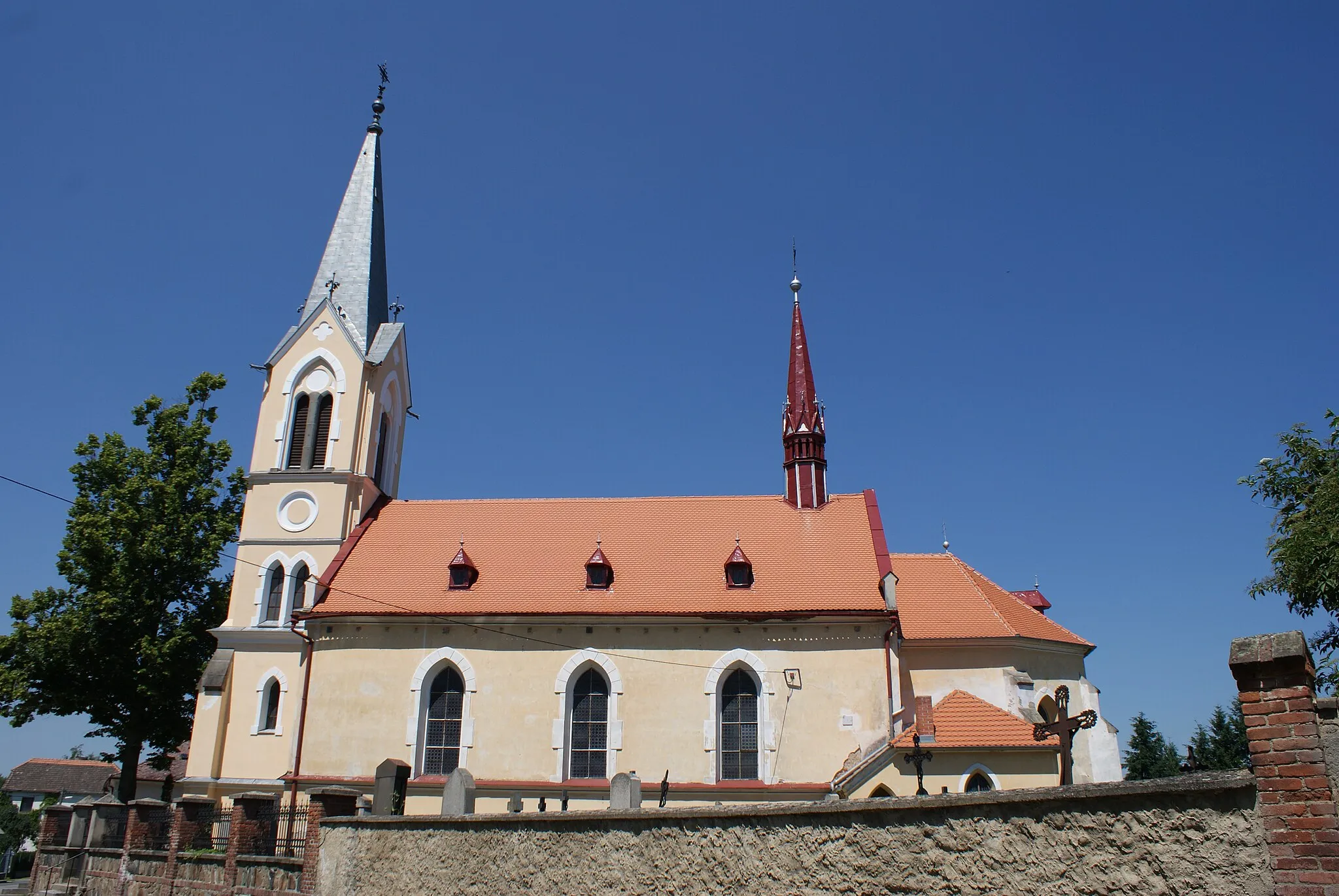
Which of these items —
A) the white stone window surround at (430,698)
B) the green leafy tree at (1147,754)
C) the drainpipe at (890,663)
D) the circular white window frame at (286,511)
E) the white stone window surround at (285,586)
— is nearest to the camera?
the drainpipe at (890,663)

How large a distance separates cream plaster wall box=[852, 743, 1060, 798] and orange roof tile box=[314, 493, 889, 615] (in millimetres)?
3599

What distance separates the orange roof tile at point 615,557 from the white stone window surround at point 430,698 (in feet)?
3.57

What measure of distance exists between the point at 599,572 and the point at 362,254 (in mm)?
13410

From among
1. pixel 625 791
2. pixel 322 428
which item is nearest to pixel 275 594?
pixel 322 428

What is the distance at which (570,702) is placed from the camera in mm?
22578

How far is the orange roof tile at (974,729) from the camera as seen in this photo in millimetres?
19891

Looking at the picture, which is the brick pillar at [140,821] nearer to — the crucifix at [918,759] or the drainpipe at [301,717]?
the drainpipe at [301,717]

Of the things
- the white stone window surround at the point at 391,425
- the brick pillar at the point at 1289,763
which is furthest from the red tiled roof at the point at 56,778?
the brick pillar at the point at 1289,763

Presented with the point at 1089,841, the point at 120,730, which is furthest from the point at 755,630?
the point at 120,730

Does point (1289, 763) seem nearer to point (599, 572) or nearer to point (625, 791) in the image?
point (625, 791)

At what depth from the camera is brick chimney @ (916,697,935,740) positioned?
19.9m

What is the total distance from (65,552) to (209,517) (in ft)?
12.6

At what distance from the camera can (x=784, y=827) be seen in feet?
25.7

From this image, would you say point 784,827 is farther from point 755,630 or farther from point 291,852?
point 755,630
